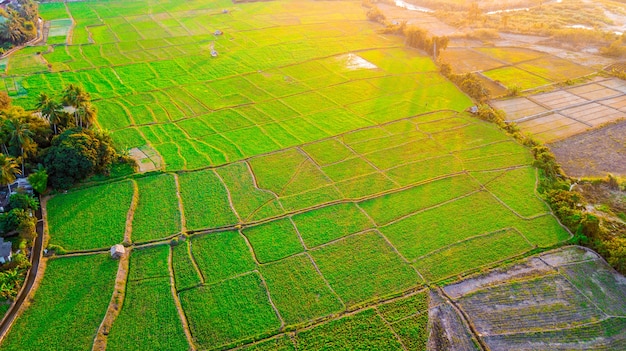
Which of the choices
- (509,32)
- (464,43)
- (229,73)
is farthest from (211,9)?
(509,32)

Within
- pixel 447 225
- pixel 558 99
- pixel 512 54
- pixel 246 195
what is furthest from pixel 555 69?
pixel 246 195

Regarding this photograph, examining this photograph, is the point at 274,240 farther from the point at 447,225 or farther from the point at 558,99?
the point at 558,99

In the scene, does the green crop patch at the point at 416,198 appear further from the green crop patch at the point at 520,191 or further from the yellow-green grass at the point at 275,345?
the yellow-green grass at the point at 275,345

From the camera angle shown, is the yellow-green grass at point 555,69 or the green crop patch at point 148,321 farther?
the yellow-green grass at point 555,69

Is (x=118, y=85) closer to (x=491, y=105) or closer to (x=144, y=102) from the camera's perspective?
(x=144, y=102)

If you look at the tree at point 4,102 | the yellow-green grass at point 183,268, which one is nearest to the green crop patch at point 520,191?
the yellow-green grass at point 183,268

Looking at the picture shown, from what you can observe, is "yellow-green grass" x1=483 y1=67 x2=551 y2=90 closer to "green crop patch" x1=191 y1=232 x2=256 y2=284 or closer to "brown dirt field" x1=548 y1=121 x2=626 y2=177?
"brown dirt field" x1=548 y1=121 x2=626 y2=177
